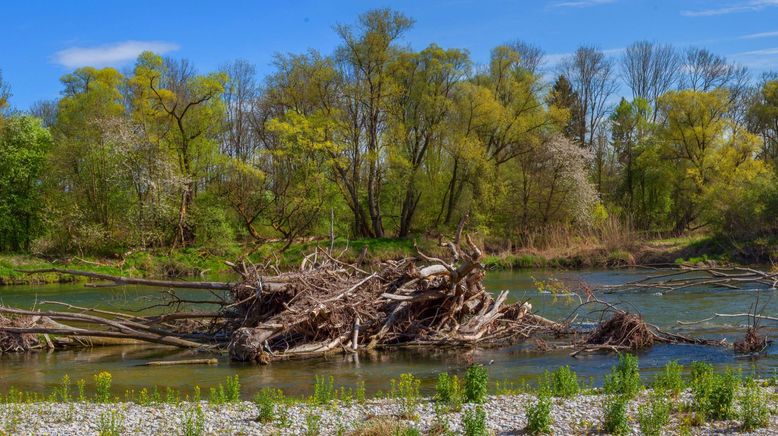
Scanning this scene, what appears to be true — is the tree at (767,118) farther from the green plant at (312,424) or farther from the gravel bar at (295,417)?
the green plant at (312,424)

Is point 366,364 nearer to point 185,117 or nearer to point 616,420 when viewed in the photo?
point 616,420

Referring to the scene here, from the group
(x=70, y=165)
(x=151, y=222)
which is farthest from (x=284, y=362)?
(x=70, y=165)

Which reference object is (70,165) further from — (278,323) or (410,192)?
(278,323)

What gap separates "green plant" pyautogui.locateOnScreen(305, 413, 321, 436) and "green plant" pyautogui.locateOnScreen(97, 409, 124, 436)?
226 cm

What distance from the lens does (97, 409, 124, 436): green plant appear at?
922cm

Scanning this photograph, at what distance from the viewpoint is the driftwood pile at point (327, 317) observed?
→ 16828 millimetres

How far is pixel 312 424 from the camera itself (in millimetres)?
9445

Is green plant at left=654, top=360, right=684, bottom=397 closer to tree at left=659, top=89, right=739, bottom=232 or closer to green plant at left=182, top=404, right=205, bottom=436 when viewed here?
green plant at left=182, top=404, right=205, bottom=436

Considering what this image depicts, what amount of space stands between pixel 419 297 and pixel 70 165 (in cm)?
3784

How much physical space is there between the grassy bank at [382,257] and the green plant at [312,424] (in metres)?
28.6

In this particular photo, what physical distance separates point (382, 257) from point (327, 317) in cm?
3002

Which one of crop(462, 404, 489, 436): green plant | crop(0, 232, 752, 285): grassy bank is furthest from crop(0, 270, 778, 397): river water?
crop(0, 232, 752, 285): grassy bank

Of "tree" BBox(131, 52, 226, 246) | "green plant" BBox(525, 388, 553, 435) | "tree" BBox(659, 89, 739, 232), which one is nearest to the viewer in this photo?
"green plant" BBox(525, 388, 553, 435)

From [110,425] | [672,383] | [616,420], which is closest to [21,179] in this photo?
[110,425]
